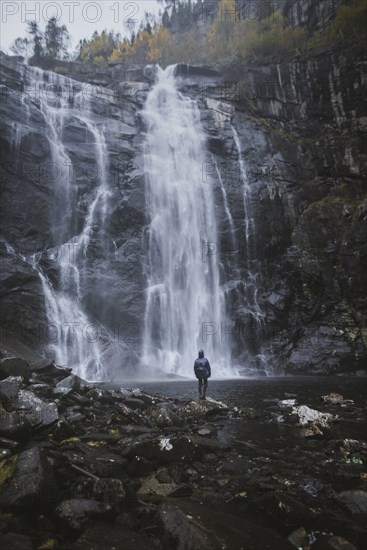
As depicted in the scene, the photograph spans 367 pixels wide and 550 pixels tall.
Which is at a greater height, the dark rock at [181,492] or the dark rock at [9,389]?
the dark rock at [9,389]

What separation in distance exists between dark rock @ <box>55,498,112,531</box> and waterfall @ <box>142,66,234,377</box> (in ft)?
61.6

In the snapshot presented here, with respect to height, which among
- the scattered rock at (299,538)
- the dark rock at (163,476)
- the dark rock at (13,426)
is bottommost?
the scattered rock at (299,538)

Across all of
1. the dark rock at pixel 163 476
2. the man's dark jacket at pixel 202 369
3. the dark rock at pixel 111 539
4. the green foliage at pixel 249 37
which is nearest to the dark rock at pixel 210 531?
the dark rock at pixel 111 539

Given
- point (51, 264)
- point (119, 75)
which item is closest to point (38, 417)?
point (51, 264)

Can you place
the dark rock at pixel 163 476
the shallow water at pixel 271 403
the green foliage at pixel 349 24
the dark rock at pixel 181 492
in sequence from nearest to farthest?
the dark rock at pixel 181 492
the dark rock at pixel 163 476
the shallow water at pixel 271 403
the green foliage at pixel 349 24

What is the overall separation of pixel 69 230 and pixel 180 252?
26.4 ft

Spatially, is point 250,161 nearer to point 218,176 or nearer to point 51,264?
point 218,176

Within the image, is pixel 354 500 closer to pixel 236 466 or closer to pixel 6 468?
pixel 236 466

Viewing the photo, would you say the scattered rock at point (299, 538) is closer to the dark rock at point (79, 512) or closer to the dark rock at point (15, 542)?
the dark rock at point (79, 512)

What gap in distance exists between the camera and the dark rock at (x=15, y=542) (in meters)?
3.28

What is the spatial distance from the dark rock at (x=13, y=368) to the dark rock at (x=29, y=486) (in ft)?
15.7

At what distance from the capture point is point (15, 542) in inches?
132

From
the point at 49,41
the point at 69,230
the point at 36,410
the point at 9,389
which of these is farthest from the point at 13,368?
the point at 49,41

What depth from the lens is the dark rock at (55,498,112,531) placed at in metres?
3.88
